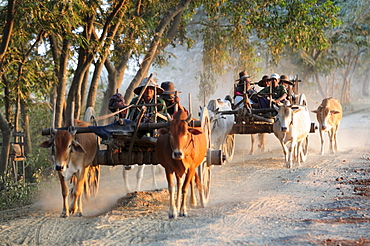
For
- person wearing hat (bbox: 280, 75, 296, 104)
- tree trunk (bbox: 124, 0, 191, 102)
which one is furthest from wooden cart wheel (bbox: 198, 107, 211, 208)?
tree trunk (bbox: 124, 0, 191, 102)

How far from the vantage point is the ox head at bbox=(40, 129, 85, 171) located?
23.0ft

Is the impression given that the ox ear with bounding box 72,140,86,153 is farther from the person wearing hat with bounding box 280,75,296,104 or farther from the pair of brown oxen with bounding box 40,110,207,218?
the person wearing hat with bounding box 280,75,296,104

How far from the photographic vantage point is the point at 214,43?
17.3 m

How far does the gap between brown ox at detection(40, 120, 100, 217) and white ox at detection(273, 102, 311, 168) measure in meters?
5.44

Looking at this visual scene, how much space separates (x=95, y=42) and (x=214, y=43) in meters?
7.16

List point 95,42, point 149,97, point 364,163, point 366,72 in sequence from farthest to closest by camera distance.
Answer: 1. point 366,72
2. point 364,163
3. point 95,42
4. point 149,97

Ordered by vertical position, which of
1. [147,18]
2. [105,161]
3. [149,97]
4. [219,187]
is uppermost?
[147,18]

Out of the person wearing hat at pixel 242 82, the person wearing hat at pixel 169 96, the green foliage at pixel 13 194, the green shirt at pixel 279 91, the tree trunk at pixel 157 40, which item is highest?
the tree trunk at pixel 157 40

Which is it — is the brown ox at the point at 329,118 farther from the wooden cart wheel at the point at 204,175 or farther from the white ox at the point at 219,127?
the wooden cart wheel at the point at 204,175

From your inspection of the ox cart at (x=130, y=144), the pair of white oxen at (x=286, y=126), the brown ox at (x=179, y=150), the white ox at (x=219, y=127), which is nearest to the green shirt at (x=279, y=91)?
the pair of white oxen at (x=286, y=126)

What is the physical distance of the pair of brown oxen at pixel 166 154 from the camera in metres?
6.57

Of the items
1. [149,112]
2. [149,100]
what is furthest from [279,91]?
[149,112]

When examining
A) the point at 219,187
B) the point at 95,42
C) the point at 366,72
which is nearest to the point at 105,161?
the point at 219,187

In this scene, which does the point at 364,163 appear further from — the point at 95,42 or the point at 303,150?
the point at 95,42
